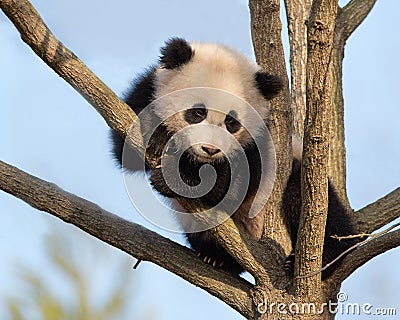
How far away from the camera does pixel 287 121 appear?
4.91 m

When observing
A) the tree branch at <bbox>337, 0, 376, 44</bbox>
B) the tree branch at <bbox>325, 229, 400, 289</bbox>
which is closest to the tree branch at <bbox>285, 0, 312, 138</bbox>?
the tree branch at <bbox>337, 0, 376, 44</bbox>

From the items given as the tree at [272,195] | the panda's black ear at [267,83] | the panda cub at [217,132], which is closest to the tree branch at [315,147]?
the tree at [272,195]

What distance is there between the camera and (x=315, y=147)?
376cm

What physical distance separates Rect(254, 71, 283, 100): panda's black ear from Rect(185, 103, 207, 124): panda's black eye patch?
476mm

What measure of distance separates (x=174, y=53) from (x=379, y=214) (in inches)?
73.8

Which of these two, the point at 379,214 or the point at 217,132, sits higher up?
the point at 379,214

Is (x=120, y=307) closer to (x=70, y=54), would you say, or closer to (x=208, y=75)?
(x=70, y=54)

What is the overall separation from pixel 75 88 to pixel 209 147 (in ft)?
3.22

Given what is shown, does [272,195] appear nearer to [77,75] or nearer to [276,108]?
[276,108]

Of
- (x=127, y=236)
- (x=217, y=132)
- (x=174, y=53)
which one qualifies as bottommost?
(x=127, y=236)

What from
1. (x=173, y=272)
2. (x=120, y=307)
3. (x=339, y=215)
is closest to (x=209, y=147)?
(x=173, y=272)

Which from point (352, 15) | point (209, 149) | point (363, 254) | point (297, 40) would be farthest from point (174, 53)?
point (352, 15)

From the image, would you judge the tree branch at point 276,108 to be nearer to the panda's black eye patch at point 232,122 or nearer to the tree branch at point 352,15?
the panda's black eye patch at point 232,122

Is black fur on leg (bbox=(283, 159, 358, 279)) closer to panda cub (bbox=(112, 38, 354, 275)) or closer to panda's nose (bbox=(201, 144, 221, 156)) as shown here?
panda cub (bbox=(112, 38, 354, 275))
